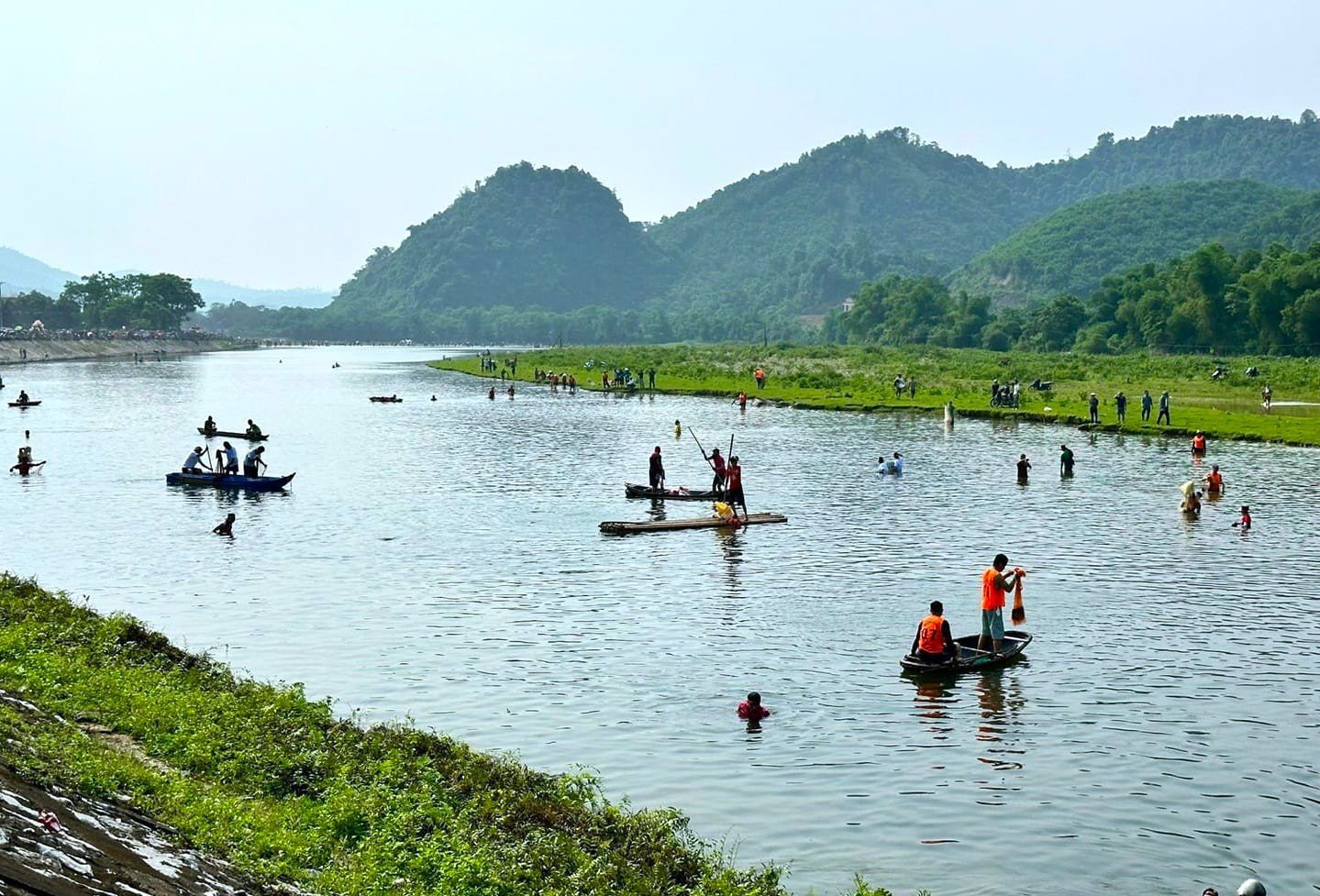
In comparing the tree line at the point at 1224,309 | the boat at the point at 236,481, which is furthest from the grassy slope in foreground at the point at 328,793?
the tree line at the point at 1224,309

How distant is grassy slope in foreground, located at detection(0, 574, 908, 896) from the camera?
16.2 metres

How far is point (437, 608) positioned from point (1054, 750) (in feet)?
54.0

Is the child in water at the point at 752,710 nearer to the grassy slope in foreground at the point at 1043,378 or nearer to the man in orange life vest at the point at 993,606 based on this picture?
the man in orange life vest at the point at 993,606

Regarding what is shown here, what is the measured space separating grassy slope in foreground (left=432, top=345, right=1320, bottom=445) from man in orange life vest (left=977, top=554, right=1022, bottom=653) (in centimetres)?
4901

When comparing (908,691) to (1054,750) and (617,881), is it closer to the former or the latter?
(1054,750)

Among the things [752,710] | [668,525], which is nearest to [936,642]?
[752,710]

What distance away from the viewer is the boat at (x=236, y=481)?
5809cm

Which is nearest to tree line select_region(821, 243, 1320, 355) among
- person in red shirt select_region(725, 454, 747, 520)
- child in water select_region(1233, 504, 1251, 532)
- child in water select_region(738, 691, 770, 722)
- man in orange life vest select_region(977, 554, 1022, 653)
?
child in water select_region(1233, 504, 1251, 532)

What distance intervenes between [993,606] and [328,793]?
15.2 metres

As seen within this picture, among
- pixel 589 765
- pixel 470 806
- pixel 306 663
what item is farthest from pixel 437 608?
pixel 470 806

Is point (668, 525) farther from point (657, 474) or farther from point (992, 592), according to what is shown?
point (992, 592)

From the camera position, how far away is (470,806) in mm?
18844

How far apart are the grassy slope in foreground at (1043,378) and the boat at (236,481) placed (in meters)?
47.1

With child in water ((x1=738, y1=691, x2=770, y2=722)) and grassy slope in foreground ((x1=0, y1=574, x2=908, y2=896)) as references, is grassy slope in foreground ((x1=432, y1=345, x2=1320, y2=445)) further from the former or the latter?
grassy slope in foreground ((x1=0, y1=574, x2=908, y2=896))
